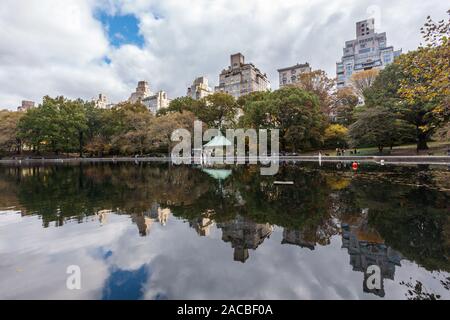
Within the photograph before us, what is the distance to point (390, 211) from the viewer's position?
5.94m

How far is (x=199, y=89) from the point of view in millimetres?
103562

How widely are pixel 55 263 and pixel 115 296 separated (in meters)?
1.66

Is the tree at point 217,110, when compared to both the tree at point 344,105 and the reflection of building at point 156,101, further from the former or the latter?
the reflection of building at point 156,101

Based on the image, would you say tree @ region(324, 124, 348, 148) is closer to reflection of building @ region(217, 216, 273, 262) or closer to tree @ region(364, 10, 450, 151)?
tree @ region(364, 10, 450, 151)

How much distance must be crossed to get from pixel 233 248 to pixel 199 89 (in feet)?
345

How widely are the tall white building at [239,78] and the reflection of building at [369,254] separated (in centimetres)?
8135

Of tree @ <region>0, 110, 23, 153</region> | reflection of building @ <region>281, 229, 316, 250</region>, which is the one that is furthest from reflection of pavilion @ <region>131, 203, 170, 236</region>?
tree @ <region>0, 110, 23, 153</region>

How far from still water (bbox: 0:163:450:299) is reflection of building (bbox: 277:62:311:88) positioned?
291ft

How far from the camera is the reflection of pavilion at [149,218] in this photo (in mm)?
5410

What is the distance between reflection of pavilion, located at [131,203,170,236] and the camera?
17.7ft

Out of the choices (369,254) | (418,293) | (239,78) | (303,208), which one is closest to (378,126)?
(303,208)

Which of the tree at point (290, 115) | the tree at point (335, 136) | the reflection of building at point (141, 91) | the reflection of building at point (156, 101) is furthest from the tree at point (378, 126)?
the reflection of building at point (141, 91)
